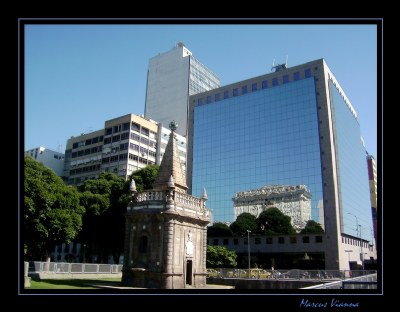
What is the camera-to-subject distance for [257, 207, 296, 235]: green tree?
70188mm

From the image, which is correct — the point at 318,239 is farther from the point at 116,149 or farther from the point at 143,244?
the point at 116,149

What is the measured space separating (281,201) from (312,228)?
7798 millimetres

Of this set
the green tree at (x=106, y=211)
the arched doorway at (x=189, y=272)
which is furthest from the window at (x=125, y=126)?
the arched doorway at (x=189, y=272)

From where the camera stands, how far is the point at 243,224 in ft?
238

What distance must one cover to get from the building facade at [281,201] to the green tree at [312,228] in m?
0.85

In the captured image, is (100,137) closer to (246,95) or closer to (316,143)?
(246,95)

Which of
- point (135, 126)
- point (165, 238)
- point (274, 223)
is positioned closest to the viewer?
point (165, 238)

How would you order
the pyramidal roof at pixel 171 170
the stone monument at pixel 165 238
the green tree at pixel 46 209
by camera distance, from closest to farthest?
the stone monument at pixel 165 238, the pyramidal roof at pixel 171 170, the green tree at pixel 46 209

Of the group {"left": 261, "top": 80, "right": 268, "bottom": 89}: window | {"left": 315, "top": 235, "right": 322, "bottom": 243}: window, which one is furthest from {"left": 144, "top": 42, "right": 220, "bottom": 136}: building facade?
{"left": 315, "top": 235, "right": 322, "bottom": 243}: window

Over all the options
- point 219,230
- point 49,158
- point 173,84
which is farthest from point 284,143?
point 49,158

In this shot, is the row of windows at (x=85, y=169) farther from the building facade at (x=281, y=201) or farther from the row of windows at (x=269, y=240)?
the building facade at (x=281, y=201)

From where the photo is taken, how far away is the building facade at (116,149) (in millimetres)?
84938
